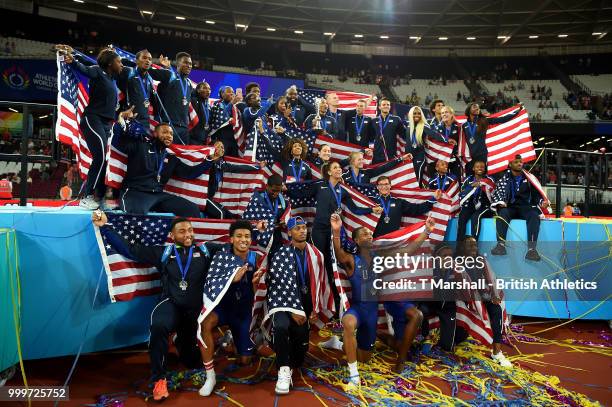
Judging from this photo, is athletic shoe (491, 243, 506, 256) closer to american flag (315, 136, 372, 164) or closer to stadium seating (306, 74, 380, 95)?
american flag (315, 136, 372, 164)

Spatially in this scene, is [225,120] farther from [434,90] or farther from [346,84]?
[434,90]

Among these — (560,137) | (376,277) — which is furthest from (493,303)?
(560,137)

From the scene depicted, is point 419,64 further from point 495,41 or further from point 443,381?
point 443,381

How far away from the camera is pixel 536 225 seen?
23.7ft

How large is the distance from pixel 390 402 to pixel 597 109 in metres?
29.4

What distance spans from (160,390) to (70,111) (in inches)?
148

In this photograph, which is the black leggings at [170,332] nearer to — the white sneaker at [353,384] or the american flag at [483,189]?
the white sneaker at [353,384]

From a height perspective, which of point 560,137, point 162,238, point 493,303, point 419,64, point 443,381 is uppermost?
point 419,64

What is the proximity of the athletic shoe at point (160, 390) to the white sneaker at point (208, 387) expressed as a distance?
325mm

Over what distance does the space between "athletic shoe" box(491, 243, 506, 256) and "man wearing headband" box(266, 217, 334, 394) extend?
3281 millimetres

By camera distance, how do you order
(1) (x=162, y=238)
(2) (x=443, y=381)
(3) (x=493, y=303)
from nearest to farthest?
(2) (x=443, y=381), (1) (x=162, y=238), (3) (x=493, y=303)

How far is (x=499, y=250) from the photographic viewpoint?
7312 mm

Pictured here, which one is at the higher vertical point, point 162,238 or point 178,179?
point 178,179

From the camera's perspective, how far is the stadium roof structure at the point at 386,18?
2641 centimetres
